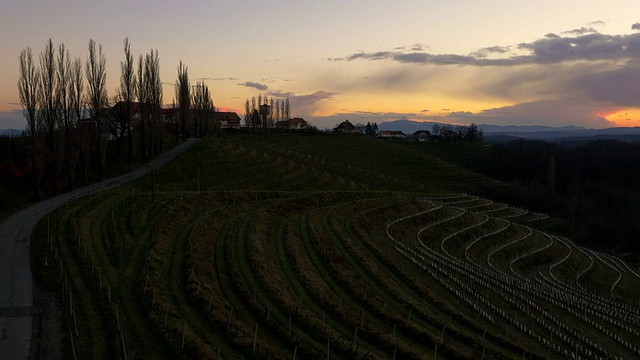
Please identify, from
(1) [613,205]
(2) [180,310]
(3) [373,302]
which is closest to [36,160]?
(2) [180,310]

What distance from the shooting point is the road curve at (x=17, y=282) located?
16.5 metres

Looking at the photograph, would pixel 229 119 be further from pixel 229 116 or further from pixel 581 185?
pixel 581 185

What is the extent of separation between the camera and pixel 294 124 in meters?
181

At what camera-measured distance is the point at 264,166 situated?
65.6 m

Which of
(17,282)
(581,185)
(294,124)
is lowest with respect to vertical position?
(581,185)

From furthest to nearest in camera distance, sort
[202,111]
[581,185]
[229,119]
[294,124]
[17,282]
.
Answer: [294,124] < [229,119] < [581,185] < [202,111] < [17,282]

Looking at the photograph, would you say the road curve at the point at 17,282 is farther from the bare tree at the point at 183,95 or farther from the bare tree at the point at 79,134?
the bare tree at the point at 183,95

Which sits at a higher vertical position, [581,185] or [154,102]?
[154,102]

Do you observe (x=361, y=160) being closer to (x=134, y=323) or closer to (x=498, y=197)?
(x=498, y=197)

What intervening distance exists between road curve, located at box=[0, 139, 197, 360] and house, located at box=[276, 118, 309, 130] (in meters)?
110

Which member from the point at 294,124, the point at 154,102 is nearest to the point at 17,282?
the point at 154,102

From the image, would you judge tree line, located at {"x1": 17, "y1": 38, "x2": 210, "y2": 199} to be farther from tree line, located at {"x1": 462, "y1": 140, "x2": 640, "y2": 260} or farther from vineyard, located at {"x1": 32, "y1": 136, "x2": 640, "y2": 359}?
tree line, located at {"x1": 462, "y1": 140, "x2": 640, "y2": 260}

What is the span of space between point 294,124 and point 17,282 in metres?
162

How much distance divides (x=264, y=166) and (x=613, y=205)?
299ft
